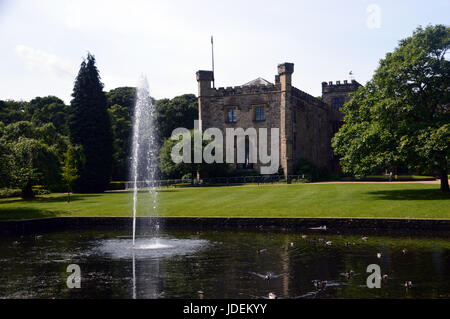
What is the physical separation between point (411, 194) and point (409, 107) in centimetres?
547

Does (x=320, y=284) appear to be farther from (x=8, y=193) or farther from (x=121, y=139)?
(x=121, y=139)

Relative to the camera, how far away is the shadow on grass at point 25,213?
2505cm

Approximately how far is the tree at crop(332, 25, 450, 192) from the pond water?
33.2 ft

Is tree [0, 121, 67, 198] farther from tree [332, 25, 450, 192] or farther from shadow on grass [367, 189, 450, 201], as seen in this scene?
shadow on grass [367, 189, 450, 201]

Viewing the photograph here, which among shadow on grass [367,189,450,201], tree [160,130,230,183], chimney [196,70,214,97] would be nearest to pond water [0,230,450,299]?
shadow on grass [367,189,450,201]

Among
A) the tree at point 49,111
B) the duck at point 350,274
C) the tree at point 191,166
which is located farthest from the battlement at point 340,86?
the duck at point 350,274

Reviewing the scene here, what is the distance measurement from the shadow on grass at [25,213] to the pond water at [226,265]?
5203 millimetres

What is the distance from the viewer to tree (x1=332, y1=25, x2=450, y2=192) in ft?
88.3

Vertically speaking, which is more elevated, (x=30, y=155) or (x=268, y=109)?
(x=268, y=109)

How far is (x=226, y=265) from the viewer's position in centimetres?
1354

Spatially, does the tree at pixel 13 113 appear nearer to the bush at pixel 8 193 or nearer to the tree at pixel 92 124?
the tree at pixel 92 124

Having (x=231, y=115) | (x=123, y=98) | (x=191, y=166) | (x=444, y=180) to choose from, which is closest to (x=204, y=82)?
(x=231, y=115)
